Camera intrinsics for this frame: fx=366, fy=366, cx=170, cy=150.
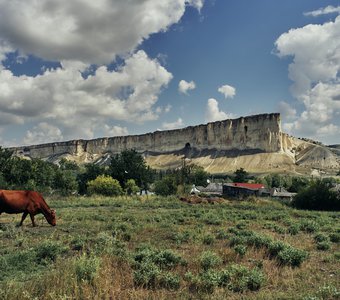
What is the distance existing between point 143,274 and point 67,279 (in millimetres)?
1846

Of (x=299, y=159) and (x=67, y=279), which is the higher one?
(x=299, y=159)

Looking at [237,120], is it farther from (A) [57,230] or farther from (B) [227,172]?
(A) [57,230]

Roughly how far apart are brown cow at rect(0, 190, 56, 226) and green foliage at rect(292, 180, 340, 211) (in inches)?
1378

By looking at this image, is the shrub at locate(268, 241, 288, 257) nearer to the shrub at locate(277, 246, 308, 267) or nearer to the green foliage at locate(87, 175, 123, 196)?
the shrub at locate(277, 246, 308, 267)

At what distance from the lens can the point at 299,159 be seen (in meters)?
168

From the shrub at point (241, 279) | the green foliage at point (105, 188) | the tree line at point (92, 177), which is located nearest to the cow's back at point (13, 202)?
the shrub at point (241, 279)

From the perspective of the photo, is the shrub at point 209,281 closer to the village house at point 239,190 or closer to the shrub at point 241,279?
the shrub at point 241,279

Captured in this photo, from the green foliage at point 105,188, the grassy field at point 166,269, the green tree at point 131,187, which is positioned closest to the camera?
the grassy field at point 166,269

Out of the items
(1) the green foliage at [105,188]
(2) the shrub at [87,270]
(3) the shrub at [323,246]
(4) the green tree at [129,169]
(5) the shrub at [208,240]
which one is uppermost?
(4) the green tree at [129,169]

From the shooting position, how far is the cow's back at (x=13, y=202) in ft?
53.8

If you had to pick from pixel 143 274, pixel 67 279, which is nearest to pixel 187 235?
pixel 143 274

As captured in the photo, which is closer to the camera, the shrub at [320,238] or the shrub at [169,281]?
the shrub at [169,281]

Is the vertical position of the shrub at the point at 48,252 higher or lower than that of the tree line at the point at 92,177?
lower

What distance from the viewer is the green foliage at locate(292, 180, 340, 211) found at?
141 feet
